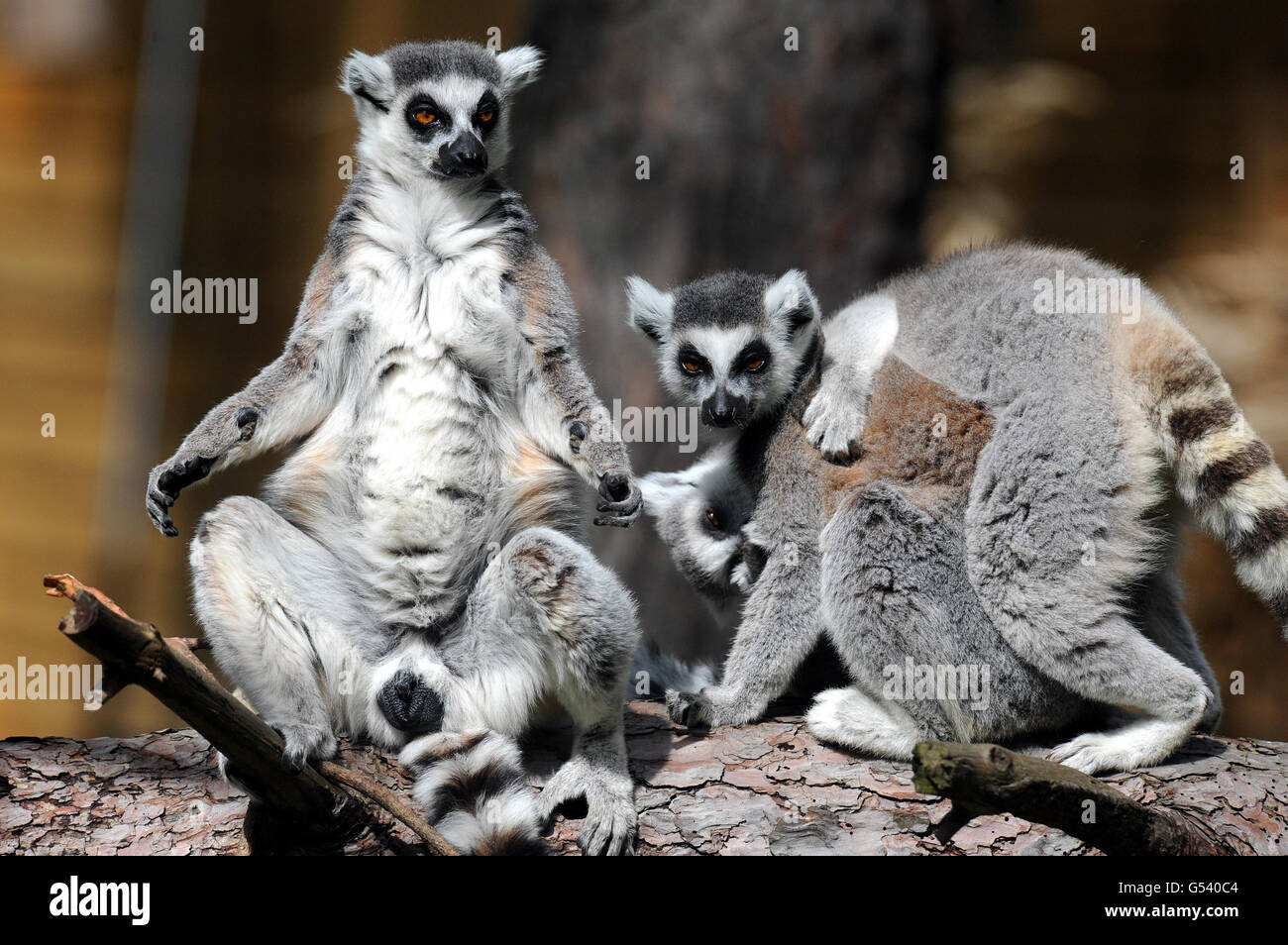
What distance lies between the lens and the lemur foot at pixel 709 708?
3750mm

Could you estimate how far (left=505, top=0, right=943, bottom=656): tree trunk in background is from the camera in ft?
18.9

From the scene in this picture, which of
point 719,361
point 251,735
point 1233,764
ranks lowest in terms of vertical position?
point 1233,764

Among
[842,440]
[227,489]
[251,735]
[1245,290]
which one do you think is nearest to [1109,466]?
[842,440]

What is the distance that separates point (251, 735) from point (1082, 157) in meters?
7.09

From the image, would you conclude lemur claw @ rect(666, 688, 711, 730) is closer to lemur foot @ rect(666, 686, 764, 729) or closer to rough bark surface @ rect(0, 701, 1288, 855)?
lemur foot @ rect(666, 686, 764, 729)

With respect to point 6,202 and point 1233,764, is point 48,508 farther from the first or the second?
point 1233,764

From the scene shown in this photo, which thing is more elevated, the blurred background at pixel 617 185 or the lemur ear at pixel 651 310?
the blurred background at pixel 617 185

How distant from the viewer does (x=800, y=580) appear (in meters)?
3.89

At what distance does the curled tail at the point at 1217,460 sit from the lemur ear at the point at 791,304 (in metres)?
1.19

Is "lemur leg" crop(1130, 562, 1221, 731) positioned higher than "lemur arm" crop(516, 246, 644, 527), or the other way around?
"lemur arm" crop(516, 246, 644, 527)

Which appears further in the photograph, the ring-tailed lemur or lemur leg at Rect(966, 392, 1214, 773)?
the ring-tailed lemur

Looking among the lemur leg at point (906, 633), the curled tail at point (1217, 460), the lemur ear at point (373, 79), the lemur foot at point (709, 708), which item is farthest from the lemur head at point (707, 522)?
the lemur ear at point (373, 79)

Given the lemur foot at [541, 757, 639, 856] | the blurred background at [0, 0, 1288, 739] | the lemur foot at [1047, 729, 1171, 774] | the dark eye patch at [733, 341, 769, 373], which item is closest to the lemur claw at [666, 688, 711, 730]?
the lemur foot at [541, 757, 639, 856]

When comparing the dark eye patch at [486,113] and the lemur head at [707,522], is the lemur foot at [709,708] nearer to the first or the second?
the lemur head at [707,522]
